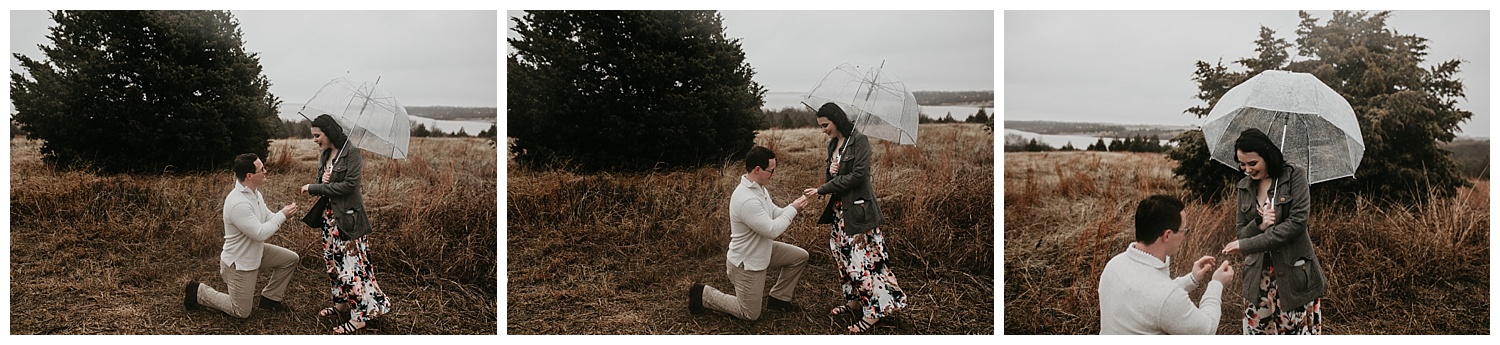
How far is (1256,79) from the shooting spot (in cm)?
535

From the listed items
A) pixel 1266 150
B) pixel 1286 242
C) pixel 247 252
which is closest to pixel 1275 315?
pixel 1286 242

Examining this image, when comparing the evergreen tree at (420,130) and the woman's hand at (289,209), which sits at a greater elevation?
the evergreen tree at (420,130)

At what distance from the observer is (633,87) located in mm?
6188

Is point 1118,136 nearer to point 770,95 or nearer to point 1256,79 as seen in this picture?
point 1256,79

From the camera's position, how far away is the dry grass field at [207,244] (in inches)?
242

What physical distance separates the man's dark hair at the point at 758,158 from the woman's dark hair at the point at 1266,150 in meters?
2.33

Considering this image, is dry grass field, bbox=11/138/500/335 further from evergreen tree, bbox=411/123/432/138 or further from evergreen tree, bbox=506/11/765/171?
evergreen tree, bbox=506/11/765/171

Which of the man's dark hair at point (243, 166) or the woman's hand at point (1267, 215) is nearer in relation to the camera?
the woman's hand at point (1267, 215)

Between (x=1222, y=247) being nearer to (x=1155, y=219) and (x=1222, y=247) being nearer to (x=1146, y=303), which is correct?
(x=1155, y=219)

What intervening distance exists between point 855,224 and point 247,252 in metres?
3.30

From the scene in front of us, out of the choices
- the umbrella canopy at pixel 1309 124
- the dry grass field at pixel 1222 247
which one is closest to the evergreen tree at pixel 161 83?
the dry grass field at pixel 1222 247

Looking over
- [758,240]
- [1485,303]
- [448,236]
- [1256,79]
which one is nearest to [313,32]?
[448,236]

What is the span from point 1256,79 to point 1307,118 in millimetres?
316

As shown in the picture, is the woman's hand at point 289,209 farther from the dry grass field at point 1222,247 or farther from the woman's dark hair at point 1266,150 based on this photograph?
the woman's dark hair at point 1266,150
